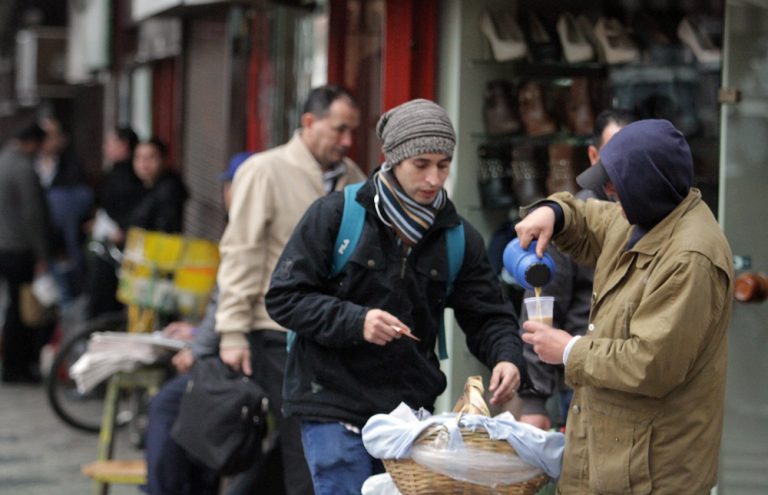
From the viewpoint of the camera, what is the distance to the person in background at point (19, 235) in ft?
39.6

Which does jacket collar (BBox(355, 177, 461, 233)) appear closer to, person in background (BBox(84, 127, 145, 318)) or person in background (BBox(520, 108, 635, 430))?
person in background (BBox(520, 108, 635, 430))

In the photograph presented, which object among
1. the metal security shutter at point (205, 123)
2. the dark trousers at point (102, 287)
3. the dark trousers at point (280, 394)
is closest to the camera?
the dark trousers at point (280, 394)

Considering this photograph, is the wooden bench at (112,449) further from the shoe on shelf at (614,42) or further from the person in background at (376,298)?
the shoe on shelf at (614,42)

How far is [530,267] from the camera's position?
392cm

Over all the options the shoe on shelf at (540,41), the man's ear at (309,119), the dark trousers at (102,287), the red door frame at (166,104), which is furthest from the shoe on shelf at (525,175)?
the red door frame at (166,104)

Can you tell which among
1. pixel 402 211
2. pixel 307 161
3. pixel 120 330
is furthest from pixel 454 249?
pixel 120 330

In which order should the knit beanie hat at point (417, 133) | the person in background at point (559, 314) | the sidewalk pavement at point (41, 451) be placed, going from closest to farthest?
the knit beanie hat at point (417, 133)
the person in background at point (559, 314)
the sidewalk pavement at point (41, 451)

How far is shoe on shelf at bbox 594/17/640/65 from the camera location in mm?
6680

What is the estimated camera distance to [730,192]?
5.86 m

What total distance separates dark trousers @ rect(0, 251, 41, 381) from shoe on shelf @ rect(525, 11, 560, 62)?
6611 mm

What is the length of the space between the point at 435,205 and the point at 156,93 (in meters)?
9.30

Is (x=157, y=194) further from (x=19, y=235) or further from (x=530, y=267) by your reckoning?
(x=530, y=267)

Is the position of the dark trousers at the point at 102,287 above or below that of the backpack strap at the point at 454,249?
below

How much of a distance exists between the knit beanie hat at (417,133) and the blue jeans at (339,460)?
0.87 meters
